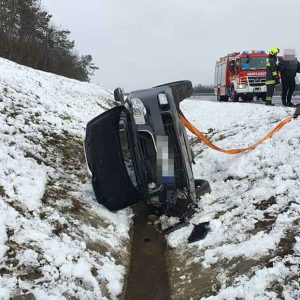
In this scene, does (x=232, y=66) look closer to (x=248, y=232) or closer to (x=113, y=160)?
(x=113, y=160)

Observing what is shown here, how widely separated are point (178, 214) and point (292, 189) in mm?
1626

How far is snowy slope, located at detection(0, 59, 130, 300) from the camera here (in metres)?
3.79

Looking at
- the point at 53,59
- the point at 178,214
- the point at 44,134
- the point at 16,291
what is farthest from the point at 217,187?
the point at 53,59

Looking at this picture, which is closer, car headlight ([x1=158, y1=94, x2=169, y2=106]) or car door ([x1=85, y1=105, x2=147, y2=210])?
car headlight ([x1=158, y1=94, x2=169, y2=106])

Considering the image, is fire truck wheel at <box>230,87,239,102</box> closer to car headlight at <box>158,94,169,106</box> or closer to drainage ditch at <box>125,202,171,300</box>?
drainage ditch at <box>125,202,171,300</box>

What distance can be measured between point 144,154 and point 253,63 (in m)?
18.0

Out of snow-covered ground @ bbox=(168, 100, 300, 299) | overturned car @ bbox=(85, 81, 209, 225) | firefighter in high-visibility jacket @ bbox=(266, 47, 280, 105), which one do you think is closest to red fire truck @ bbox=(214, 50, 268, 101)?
firefighter in high-visibility jacket @ bbox=(266, 47, 280, 105)

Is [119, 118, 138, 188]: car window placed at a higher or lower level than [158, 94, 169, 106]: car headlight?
lower

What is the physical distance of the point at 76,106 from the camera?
12.8 metres

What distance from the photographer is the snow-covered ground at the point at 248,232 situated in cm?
383

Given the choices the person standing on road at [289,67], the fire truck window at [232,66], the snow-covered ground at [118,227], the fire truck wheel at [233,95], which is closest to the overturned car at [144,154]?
the snow-covered ground at [118,227]

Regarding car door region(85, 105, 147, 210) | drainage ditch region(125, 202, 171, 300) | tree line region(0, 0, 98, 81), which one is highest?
tree line region(0, 0, 98, 81)

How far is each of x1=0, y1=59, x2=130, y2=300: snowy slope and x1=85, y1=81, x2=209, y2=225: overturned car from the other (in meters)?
0.40

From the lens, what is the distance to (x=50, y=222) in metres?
4.78
